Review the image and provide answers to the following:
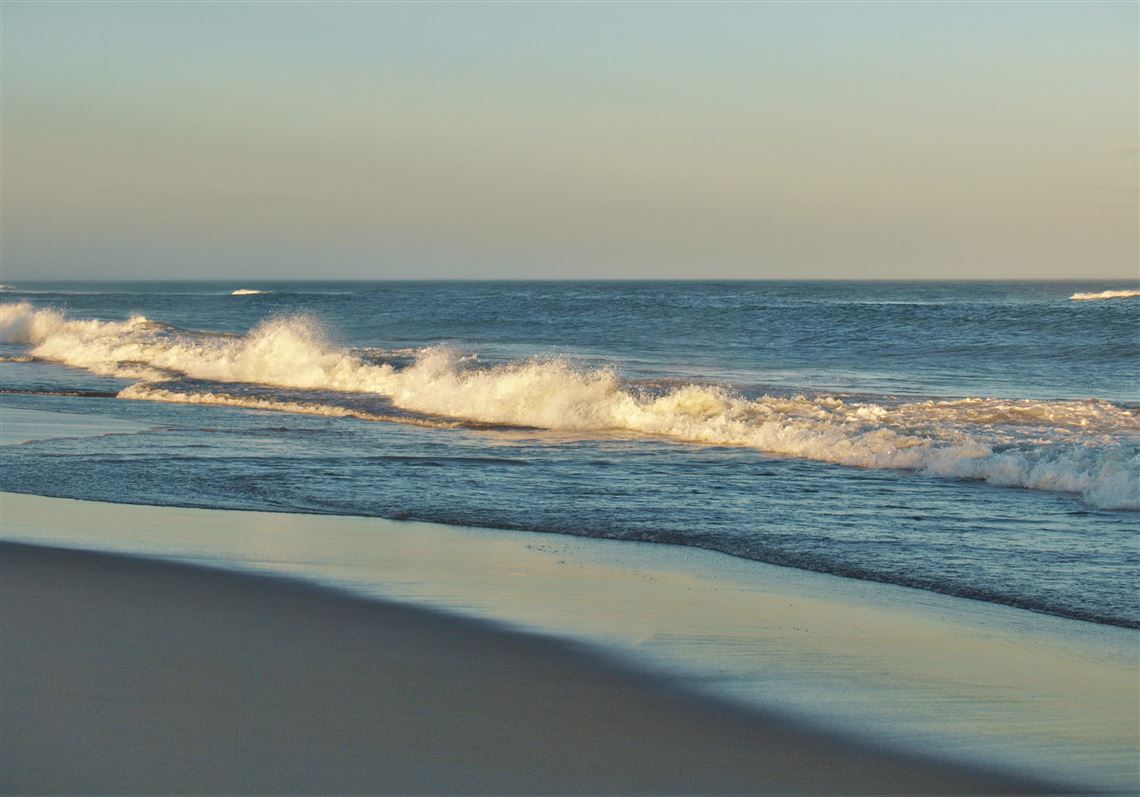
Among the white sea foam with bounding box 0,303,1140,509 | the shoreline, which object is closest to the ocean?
the white sea foam with bounding box 0,303,1140,509

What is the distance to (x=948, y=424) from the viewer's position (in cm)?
1363

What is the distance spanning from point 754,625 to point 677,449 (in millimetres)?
7105

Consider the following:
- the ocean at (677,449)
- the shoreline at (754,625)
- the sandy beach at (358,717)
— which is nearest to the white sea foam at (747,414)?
the ocean at (677,449)

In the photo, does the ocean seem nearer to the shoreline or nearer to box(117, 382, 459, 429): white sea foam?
box(117, 382, 459, 429): white sea foam

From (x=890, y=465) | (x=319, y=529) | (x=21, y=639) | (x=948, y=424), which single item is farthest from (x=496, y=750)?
(x=948, y=424)

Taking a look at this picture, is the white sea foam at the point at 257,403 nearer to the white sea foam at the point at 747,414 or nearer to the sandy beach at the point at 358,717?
the white sea foam at the point at 747,414

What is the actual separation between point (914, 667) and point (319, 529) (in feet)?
15.4

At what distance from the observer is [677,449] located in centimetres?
1305

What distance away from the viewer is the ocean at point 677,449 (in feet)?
26.6

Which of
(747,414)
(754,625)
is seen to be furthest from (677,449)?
(754,625)

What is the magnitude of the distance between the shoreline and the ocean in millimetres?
479

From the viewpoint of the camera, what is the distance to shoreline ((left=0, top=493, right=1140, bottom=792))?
14.9 feet

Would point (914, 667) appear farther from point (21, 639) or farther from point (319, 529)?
point (319, 529)

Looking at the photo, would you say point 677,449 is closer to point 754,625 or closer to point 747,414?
point 747,414
